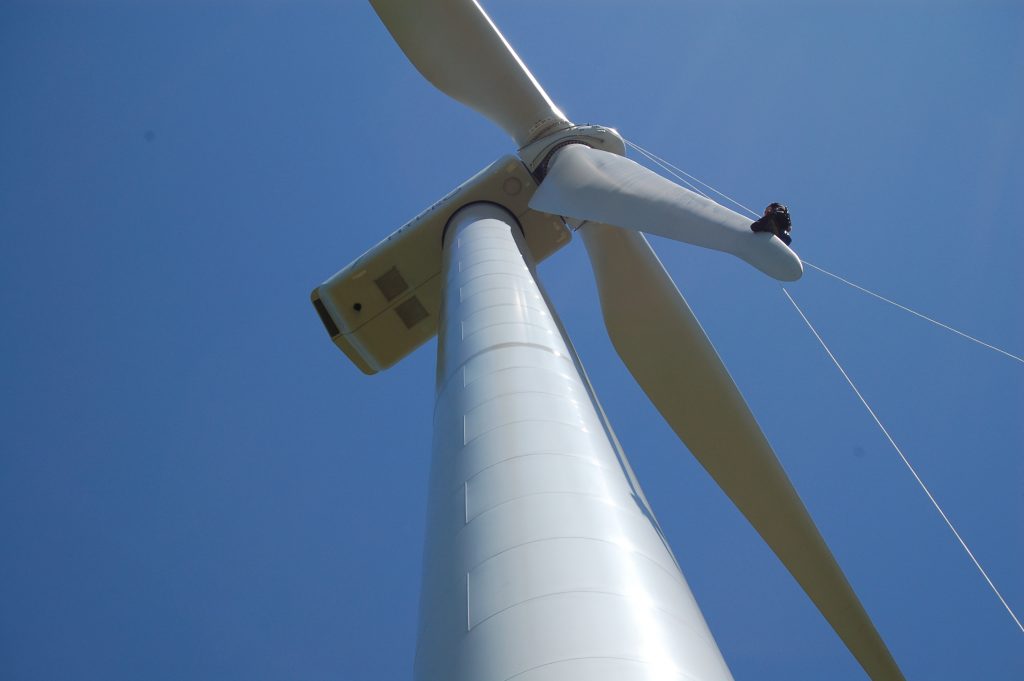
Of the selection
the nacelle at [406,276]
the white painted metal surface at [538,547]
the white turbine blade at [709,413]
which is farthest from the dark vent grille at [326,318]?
the white painted metal surface at [538,547]

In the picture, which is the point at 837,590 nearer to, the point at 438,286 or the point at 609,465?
the point at 609,465

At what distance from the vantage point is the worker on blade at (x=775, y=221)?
501 cm

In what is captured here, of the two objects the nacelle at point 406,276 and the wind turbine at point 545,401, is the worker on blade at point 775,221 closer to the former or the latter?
the wind turbine at point 545,401

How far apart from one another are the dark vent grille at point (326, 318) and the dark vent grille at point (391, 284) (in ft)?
3.22

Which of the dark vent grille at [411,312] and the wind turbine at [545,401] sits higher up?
the dark vent grille at [411,312]

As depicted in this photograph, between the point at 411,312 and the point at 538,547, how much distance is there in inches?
396

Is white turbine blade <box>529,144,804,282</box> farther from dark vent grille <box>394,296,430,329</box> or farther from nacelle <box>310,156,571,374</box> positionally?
dark vent grille <box>394,296,430,329</box>

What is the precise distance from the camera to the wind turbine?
2.98 m

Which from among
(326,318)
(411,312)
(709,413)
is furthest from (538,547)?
(326,318)

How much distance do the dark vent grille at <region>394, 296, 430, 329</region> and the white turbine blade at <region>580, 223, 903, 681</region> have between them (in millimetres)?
3158

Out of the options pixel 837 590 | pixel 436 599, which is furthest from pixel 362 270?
pixel 436 599

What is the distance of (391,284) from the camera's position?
1286cm

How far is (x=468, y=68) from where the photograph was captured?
12.0 m

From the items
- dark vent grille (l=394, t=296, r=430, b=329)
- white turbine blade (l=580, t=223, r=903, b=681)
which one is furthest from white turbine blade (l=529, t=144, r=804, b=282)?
dark vent grille (l=394, t=296, r=430, b=329)
